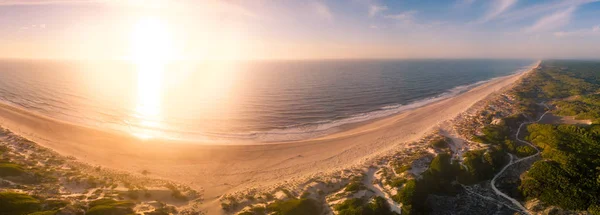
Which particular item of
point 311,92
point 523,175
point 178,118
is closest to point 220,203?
point 523,175

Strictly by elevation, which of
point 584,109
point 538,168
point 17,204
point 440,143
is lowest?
point 538,168

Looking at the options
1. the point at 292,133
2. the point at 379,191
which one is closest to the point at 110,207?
the point at 379,191

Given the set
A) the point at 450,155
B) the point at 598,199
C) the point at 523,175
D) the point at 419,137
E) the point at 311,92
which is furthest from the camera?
the point at 311,92

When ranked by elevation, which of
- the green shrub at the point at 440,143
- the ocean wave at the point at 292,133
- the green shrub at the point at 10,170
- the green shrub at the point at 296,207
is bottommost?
the green shrub at the point at 296,207

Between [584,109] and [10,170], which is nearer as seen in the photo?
[10,170]

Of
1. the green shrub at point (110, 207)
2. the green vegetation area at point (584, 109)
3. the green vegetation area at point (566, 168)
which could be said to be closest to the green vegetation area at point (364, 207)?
the green vegetation area at point (566, 168)

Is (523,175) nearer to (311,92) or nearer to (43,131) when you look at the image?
(311,92)

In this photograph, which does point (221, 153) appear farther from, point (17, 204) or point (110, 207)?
point (17, 204)

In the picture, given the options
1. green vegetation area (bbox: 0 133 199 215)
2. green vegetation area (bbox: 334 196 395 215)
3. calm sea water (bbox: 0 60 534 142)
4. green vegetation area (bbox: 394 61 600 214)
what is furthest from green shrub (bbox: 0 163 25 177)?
green vegetation area (bbox: 394 61 600 214)

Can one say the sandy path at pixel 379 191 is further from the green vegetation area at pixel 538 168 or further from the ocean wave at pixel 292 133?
the ocean wave at pixel 292 133
